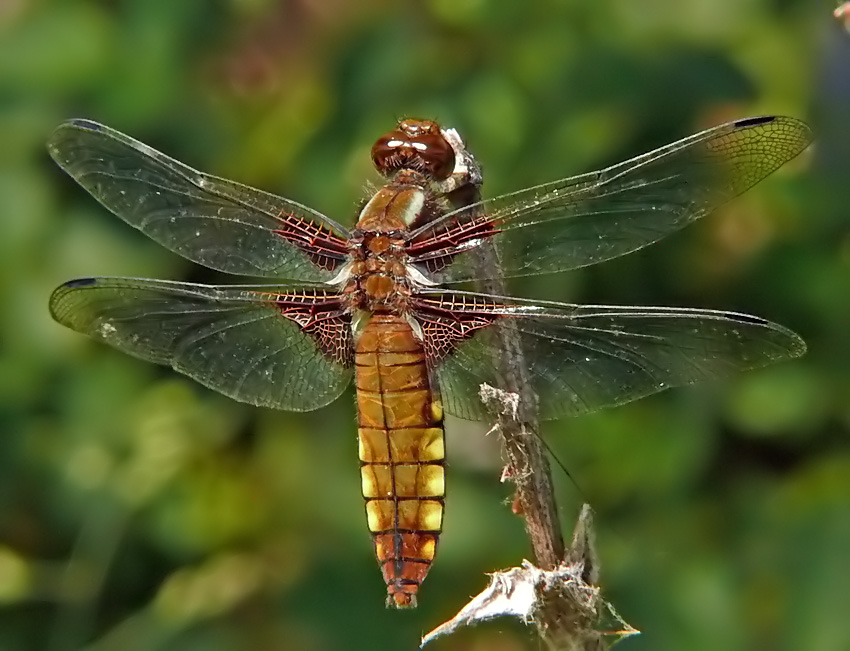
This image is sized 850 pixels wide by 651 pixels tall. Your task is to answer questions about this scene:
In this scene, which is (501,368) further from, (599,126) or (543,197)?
(599,126)

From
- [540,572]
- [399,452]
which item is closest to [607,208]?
[399,452]

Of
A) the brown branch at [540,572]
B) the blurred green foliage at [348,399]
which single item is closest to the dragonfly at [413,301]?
the brown branch at [540,572]

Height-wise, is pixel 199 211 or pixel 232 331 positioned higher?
pixel 199 211

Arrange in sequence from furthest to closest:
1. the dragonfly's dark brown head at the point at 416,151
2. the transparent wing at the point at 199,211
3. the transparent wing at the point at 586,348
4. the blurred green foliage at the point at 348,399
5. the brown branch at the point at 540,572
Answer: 1. the blurred green foliage at the point at 348,399
2. the transparent wing at the point at 199,211
3. the dragonfly's dark brown head at the point at 416,151
4. the transparent wing at the point at 586,348
5. the brown branch at the point at 540,572

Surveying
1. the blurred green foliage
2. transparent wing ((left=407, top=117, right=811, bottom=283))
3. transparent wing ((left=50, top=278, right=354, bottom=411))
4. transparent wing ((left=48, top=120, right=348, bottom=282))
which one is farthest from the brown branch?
the blurred green foliage

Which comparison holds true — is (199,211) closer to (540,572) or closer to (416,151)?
(416,151)

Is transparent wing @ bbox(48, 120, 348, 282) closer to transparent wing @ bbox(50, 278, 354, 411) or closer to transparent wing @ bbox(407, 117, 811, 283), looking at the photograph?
transparent wing @ bbox(50, 278, 354, 411)

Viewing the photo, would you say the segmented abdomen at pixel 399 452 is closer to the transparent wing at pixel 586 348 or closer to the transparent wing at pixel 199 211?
the transparent wing at pixel 586 348
